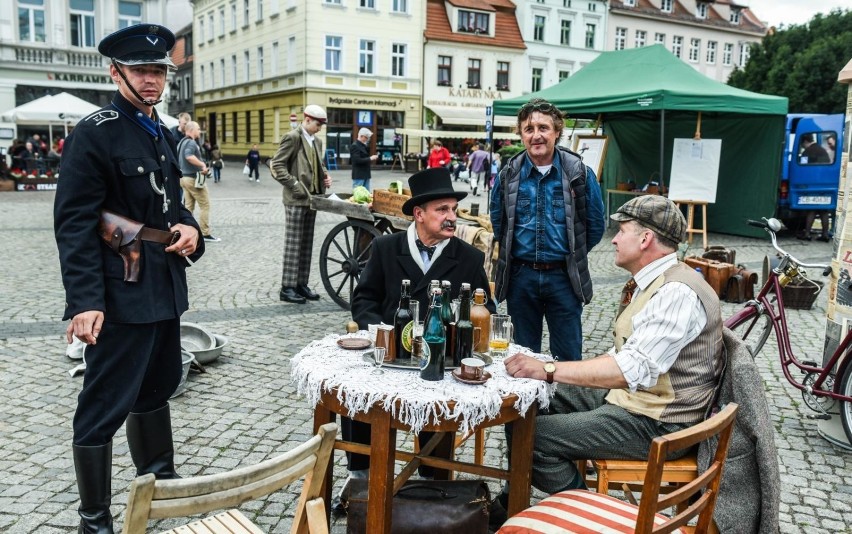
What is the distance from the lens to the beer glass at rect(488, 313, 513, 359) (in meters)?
3.05

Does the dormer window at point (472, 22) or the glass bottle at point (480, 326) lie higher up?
the dormer window at point (472, 22)

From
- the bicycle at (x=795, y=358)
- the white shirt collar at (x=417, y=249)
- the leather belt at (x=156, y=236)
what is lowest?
the bicycle at (x=795, y=358)

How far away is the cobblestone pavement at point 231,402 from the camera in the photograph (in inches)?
135

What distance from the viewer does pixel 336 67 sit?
35.6 meters

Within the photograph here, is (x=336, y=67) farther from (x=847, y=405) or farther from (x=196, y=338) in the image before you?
(x=847, y=405)

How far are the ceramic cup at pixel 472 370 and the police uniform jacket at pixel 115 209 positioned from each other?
125 centimetres

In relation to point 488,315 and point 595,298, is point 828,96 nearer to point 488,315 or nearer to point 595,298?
point 595,298

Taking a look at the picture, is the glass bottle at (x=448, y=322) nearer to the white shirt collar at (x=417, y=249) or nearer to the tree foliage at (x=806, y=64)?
the white shirt collar at (x=417, y=249)

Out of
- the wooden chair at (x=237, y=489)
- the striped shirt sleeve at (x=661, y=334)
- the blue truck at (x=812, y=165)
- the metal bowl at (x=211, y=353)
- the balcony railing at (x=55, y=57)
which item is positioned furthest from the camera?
the balcony railing at (x=55, y=57)

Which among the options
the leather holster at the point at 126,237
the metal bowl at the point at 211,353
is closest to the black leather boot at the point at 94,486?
the leather holster at the point at 126,237

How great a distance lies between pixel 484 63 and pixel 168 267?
126 feet

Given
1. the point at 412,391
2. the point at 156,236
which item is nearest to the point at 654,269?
the point at 412,391

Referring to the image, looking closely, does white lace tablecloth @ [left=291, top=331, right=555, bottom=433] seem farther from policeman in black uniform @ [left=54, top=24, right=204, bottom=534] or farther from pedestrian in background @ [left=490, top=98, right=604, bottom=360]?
pedestrian in background @ [left=490, top=98, right=604, bottom=360]

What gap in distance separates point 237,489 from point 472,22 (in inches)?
1561
